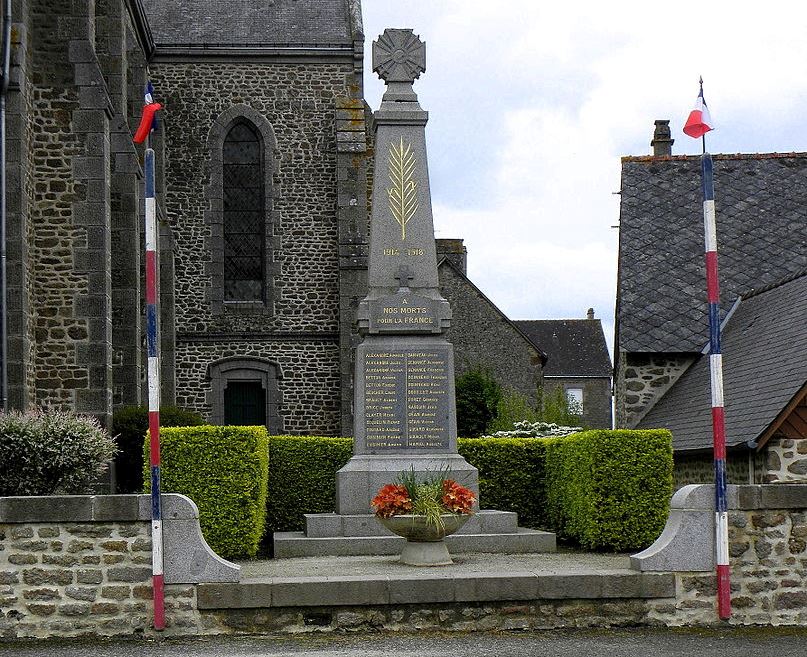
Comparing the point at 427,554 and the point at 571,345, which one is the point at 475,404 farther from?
the point at 571,345

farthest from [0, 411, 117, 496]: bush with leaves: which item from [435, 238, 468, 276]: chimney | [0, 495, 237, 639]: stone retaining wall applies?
[435, 238, 468, 276]: chimney

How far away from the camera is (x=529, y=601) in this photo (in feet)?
28.9

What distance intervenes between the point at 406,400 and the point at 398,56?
3702mm

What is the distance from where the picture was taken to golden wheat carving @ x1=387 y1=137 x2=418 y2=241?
42.0 feet

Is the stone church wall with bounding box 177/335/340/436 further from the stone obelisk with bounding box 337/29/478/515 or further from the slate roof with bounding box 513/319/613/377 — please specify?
the slate roof with bounding box 513/319/613/377

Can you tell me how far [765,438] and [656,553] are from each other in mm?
5398

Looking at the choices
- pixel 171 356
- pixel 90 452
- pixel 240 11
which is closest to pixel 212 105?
pixel 240 11

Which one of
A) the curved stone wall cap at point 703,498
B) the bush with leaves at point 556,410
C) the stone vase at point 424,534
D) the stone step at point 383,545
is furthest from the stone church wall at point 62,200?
the bush with leaves at point 556,410

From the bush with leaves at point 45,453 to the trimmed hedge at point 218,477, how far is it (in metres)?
1.32

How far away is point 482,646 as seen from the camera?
812 cm

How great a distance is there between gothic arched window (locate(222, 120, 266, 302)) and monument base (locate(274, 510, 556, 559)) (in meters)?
14.5

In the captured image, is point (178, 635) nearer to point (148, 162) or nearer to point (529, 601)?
point (529, 601)

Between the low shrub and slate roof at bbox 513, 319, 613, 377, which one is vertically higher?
slate roof at bbox 513, 319, 613, 377

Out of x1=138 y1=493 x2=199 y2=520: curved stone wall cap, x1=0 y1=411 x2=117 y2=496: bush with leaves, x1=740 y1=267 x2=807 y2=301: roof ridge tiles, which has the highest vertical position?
x1=740 y1=267 x2=807 y2=301: roof ridge tiles
